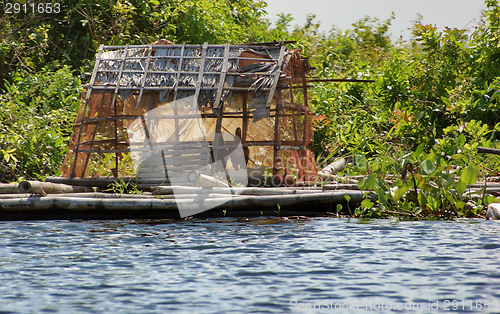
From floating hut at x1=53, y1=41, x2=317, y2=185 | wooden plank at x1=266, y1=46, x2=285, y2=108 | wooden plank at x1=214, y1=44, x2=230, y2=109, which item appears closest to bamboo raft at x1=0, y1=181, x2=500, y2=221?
floating hut at x1=53, y1=41, x2=317, y2=185

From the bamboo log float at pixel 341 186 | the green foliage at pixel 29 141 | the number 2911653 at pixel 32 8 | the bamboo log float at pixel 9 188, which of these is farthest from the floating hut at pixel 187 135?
the number 2911653 at pixel 32 8

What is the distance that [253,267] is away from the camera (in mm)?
5402

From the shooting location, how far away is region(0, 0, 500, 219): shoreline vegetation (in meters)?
8.34

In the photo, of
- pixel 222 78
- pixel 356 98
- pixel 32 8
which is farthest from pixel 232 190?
pixel 32 8

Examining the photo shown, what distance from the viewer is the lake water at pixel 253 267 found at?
14.0ft

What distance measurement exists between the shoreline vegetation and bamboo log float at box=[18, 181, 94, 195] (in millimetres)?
1380

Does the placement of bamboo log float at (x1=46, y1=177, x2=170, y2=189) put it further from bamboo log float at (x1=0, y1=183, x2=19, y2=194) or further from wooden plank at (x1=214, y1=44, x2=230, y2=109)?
wooden plank at (x1=214, y1=44, x2=230, y2=109)

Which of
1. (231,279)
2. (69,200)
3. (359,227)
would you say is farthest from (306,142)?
(231,279)

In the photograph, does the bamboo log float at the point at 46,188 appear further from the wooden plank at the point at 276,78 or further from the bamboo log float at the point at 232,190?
the wooden plank at the point at 276,78

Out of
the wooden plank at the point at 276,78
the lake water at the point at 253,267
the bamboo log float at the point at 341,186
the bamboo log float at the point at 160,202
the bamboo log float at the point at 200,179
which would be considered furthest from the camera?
the wooden plank at the point at 276,78

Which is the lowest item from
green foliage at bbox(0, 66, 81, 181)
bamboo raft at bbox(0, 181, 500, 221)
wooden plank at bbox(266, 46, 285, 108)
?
bamboo raft at bbox(0, 181, 500, 221)

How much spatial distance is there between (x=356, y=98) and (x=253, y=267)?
9191 millimetres

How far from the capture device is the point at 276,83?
950 centimetres

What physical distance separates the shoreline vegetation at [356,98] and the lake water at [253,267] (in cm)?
80
